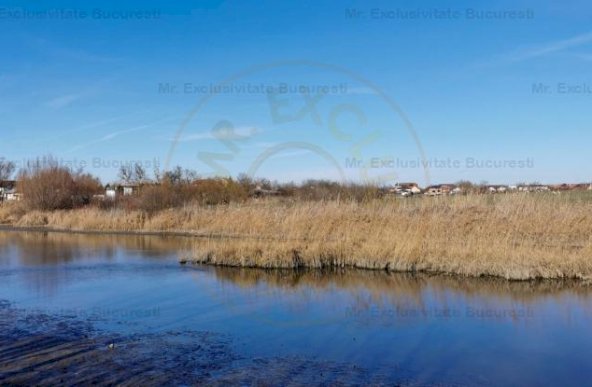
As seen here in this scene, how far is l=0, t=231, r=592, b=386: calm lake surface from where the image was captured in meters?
6.17

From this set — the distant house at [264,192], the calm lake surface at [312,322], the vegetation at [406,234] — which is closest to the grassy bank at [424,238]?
the vegetation at [406,234]

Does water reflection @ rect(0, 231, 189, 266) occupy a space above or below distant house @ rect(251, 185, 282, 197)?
below

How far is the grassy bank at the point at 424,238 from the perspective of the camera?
488 inches

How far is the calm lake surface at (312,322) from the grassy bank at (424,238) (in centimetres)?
64

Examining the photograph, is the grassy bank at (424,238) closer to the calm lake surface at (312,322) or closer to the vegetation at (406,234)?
the vegetation at (406,234)

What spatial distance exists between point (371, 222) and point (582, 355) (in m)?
10.1

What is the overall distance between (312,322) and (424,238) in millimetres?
6570

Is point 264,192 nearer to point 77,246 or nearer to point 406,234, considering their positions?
point 77,246

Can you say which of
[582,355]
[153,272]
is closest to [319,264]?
[153,272]

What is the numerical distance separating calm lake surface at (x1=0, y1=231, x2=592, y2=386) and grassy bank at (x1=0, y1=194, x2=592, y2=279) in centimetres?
64

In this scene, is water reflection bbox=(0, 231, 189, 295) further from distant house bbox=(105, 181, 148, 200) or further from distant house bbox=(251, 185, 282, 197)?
distant house bbox=(251, 185, 282, 197)

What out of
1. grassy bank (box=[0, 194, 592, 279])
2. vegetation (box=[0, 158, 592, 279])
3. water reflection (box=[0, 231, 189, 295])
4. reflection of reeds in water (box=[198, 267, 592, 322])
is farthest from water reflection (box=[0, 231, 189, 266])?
reflection of reeds in water (box=[198, 267, 592, 322])

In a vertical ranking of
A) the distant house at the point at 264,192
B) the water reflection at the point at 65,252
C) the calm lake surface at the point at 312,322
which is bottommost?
the calm lake surface at the point at 312,322

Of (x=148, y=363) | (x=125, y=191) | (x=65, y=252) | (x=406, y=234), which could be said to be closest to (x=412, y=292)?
(x=406, y=234)
